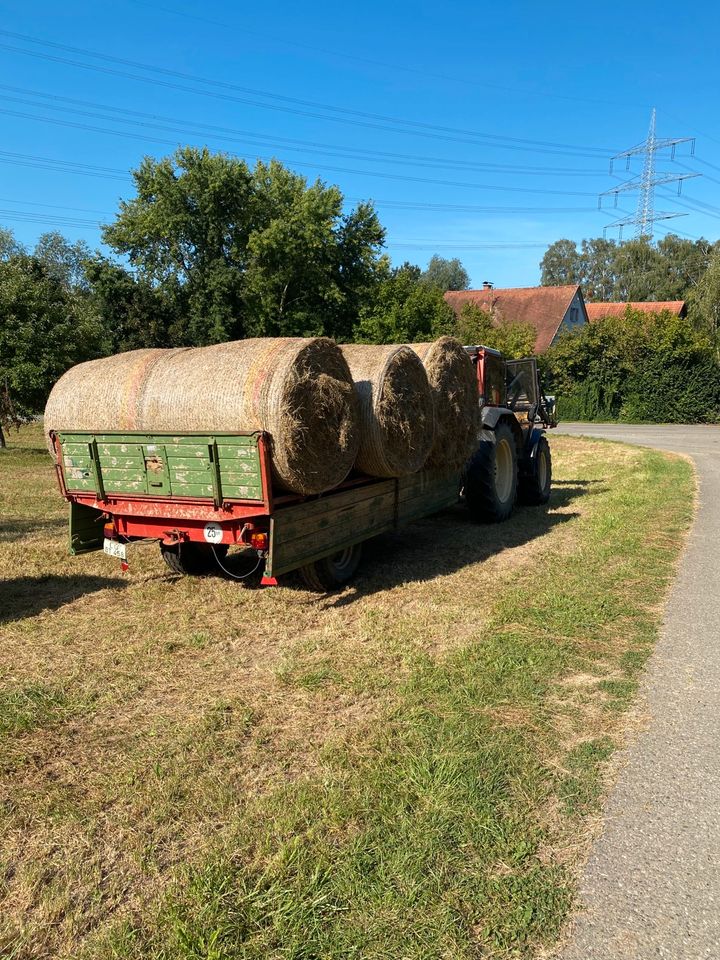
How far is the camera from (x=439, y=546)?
795cm

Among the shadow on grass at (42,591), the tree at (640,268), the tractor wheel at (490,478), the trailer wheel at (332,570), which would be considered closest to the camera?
the shadow on grass at (42,591)

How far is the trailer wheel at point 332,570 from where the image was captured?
19.7 ft

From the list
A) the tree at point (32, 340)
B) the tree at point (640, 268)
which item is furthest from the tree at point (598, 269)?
the tree at point (32, 340)

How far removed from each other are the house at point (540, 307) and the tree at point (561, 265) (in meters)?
31.4

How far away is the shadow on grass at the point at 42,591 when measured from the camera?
5762 mm

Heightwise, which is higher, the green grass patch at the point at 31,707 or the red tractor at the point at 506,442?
the red tractor at the point at 506,442

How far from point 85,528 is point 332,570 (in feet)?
7.90

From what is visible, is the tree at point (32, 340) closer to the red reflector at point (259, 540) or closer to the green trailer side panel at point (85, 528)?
the green trailer side panel at point (85, 528)

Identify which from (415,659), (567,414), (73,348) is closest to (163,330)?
(73,348)

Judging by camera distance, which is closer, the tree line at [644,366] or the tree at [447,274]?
the tree line at [644,366]

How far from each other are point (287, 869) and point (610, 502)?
356 inches

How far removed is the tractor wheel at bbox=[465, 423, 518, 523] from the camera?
8703 millimetres

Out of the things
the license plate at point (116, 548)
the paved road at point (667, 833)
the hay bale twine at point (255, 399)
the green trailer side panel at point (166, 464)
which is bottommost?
the paved road at point (667, 833)

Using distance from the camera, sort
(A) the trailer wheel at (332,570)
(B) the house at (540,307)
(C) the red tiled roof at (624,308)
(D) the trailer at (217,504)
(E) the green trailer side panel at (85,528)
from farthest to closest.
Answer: (C) the red tiled roof at (624,308) < (B) the house at (540,307) < (E) the green trailer side panel at (85,528) < (A) the trailer wheel at (332,570) < (D) the trailer at (217,504)
